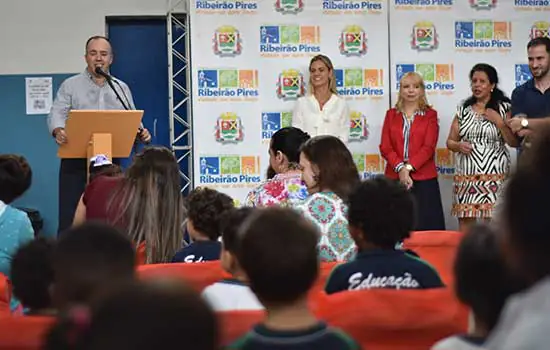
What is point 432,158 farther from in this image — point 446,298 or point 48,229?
point 446,298

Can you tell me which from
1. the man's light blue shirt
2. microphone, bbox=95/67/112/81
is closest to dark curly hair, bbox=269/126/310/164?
microphone, bbox=95/67/112/81

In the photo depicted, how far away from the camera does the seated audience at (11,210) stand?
3.60 metres

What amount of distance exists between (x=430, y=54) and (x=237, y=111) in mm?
1739

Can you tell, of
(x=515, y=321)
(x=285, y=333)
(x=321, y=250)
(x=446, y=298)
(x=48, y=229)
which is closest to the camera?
(x=515, y=321)

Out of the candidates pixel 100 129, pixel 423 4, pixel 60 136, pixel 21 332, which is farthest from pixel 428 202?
pixel 21 332

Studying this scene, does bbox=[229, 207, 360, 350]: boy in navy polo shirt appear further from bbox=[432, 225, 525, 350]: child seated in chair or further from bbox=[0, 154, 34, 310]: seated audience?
bbox=[0, 154, 34, 310]: seated audience

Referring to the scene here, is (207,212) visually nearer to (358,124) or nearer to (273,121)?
(273,121)

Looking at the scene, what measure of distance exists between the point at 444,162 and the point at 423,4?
1377mm

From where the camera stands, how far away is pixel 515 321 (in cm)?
131

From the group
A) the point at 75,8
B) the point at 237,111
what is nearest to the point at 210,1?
the point at 237,111

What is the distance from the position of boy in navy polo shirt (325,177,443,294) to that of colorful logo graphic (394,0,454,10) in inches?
193

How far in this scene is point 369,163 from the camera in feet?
24.4

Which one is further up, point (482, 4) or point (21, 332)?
point (482, 4)

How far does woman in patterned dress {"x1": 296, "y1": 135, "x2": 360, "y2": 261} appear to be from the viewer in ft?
12.3
